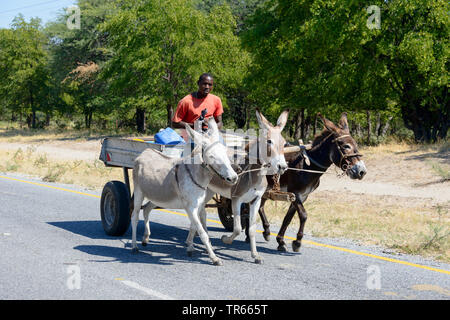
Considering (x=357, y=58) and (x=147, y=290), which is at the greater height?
(x=357, y=58)

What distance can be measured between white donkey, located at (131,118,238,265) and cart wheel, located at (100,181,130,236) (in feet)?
2.69

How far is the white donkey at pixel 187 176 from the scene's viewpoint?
7457 millimetres

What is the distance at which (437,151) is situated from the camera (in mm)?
23266

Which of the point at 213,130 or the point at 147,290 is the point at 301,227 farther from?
the point at 147,290

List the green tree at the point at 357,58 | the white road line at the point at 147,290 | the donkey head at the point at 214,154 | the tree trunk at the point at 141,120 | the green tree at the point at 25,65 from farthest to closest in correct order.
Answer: the green tree at the point at 25,65 < the tree trunk at the point at 141,120 < the green tree at the point at 357,58 < the donkey head at the point at 214,154 < the white road line at the point at 147,290

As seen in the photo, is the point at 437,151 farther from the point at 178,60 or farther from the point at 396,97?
the point at 178,60

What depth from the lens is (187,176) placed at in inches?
312

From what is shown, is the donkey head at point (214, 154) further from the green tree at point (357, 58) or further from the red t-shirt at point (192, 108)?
the green tree at point (357, 58)

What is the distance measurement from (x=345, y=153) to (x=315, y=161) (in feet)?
1.90

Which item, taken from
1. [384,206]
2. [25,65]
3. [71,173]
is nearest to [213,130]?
[384,206]

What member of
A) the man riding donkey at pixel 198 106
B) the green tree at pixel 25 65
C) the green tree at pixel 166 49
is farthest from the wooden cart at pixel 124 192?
the green tree at pixel 25 65

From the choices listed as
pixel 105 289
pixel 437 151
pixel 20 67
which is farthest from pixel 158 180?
pixel 20 67

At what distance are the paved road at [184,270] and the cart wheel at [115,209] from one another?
0.20 meters

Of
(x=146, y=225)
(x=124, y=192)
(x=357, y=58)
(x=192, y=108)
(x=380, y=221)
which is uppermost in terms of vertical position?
(x=357, y=58)
